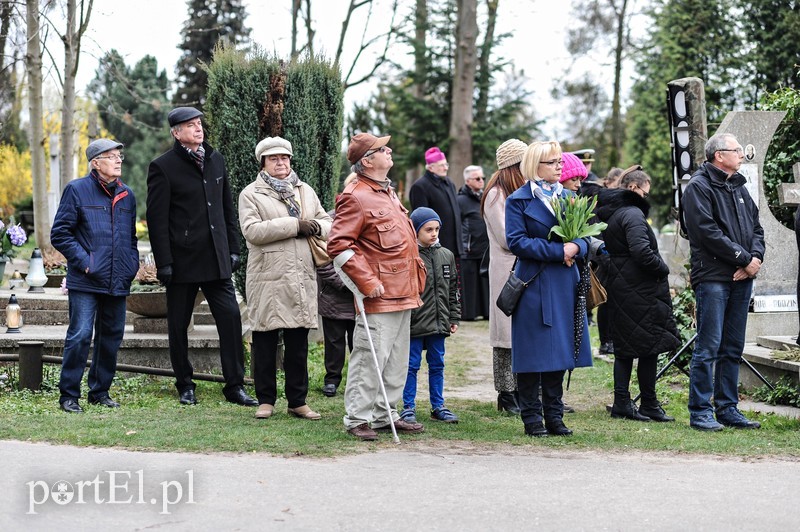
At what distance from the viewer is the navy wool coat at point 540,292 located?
23.6 feet

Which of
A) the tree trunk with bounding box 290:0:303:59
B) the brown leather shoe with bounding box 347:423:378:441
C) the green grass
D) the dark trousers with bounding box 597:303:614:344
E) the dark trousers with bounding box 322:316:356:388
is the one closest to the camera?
the green grass

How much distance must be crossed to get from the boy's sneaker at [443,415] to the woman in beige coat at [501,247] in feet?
1.88

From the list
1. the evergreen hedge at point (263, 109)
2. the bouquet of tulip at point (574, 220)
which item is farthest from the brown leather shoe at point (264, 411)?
the evergreen hedge at point (263, 109)

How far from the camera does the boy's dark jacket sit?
7.92 m

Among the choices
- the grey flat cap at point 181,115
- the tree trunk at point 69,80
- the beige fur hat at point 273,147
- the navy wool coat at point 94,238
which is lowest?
the navy wool coat at point 94,238

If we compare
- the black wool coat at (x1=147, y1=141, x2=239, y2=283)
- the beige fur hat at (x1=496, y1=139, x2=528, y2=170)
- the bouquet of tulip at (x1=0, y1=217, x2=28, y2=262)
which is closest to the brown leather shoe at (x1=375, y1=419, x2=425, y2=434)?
the black wool coat at (x1=147, y1=141, x2=239, y2=283)

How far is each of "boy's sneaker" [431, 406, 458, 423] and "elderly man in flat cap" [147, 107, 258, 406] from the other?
150 cm

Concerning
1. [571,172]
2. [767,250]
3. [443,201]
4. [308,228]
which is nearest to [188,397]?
[308,228]

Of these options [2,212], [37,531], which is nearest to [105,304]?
[37,531]

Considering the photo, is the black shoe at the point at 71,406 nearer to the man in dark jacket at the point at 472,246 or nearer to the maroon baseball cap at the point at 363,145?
the maroon baseball cap at the point at 363,145

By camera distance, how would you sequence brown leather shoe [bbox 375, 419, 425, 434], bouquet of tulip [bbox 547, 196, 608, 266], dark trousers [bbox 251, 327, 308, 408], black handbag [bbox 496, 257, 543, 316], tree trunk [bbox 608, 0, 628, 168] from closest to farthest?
bouquet of tulip [bbox 547, 196, 608, 266], black handbag [bbox 496, 257, 543, 316], brown leather shoe [bbox 375, 419, 425, 434], dark trousers [bbox 251, 327, 308, 408], tree trunk [bbox 608, 0, 628, 168]

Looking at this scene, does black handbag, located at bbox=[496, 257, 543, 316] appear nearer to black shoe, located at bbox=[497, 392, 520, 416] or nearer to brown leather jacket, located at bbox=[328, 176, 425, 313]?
brown leather jacket, located at bbox=[328, 176, 425, 313]

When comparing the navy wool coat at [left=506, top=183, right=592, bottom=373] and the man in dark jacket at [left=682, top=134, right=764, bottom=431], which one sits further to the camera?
the man in dark jacket at [left=682, top=134, right=764, bottom=431]

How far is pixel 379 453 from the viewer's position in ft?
21.6
